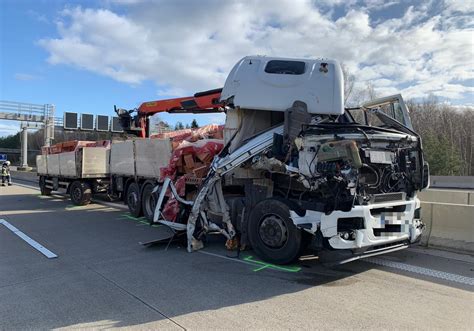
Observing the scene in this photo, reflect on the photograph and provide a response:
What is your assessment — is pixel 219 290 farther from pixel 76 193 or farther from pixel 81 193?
pixel 76 193

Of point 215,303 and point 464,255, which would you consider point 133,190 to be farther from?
point 464,255

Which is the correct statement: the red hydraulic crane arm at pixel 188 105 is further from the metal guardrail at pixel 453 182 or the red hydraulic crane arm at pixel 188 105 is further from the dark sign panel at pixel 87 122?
the dark sign panel at pixel 87 122

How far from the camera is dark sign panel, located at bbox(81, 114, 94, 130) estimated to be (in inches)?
1618

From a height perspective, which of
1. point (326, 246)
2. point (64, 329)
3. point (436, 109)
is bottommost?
point (64, 329)

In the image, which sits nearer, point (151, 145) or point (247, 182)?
point (247, 182)

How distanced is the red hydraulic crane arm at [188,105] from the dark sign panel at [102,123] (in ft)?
101

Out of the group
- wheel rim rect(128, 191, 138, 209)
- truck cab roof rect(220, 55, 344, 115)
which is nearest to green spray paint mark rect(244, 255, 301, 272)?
truck cab roof rect(220, 55, 344, 115)

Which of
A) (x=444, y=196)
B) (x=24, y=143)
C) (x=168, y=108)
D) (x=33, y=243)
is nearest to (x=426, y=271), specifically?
(x=444, y=196)

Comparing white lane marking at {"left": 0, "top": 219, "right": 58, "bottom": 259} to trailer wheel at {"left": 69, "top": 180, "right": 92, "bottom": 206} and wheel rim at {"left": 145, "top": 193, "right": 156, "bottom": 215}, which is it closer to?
wheel rim at {"left": 145, "top": 193, "right": 156, "bottom": 215}

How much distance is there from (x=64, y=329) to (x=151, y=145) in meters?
7.45

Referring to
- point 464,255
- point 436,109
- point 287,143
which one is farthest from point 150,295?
point 436,109

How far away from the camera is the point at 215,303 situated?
4531 millimetres

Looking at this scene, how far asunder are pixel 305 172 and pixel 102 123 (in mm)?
39961

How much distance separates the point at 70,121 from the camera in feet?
134
